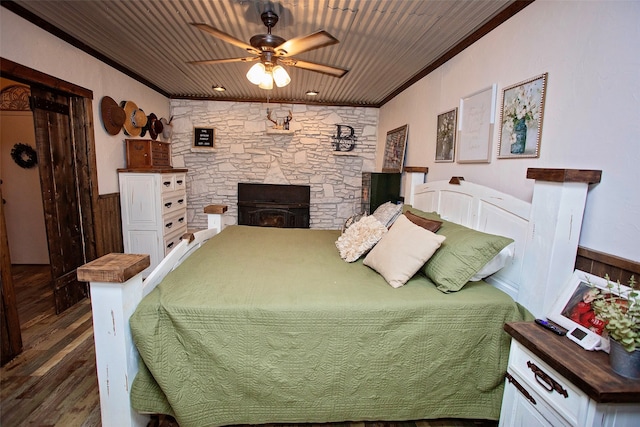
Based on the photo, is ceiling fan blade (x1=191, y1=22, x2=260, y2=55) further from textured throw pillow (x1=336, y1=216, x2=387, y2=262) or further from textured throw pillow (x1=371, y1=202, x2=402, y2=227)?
textured throw pillow (x1=371, y1=202, x2=402, y2=227)

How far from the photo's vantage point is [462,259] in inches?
61.6

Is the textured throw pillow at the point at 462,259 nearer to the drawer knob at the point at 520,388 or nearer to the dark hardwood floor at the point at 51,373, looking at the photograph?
the drawer knob at the point at 520,388

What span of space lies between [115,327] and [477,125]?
8.36 feet

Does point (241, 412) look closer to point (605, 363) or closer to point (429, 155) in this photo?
point (605, 363)

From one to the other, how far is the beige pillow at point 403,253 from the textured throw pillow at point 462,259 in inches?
3.1

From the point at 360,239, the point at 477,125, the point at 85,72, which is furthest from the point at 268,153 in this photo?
the point at 477,125

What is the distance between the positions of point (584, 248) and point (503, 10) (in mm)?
1593

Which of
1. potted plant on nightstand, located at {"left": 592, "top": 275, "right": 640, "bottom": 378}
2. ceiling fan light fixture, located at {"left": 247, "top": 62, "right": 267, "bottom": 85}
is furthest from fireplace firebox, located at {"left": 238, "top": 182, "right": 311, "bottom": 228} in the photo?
potted plant on nightstand, located at {"left": 592, "top": 275, "right": 640, "bottom": 378}

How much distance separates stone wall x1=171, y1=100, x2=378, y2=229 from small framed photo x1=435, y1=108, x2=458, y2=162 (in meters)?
2.12

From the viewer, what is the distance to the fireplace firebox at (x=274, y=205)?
4746 millimetres

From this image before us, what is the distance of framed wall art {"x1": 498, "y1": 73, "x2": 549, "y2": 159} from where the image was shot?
5.35 ft

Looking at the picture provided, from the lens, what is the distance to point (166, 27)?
2289 millimetres

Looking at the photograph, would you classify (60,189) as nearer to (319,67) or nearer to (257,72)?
(257,72)

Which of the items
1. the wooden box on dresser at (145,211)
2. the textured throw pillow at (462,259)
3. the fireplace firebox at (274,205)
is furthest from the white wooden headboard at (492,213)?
the wooden box on dresser at (145,211)
